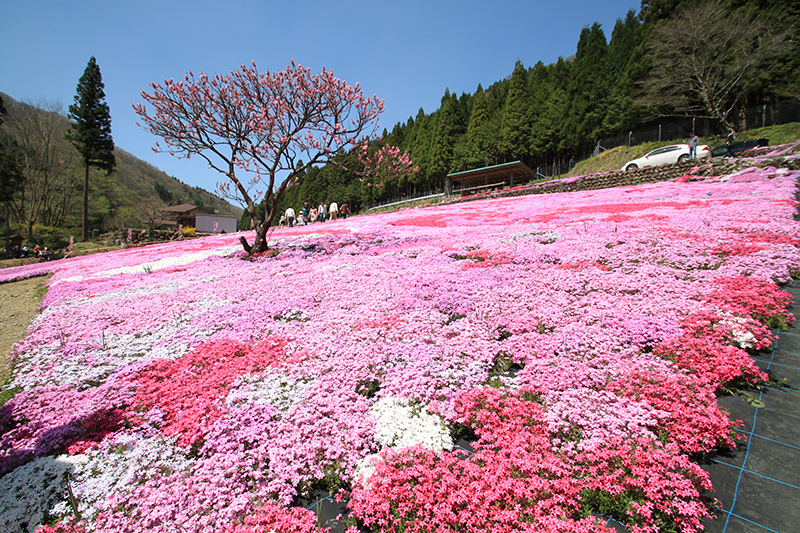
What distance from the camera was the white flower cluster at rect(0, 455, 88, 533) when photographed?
8.29 feet

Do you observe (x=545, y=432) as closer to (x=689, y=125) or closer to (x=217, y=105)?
(x=217, y=105)

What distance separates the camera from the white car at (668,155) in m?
22.2

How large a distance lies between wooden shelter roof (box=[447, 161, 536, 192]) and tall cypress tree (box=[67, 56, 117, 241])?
41434 mm

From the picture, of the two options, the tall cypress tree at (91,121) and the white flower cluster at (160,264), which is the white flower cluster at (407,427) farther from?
the tall cypress tree at (91,121)

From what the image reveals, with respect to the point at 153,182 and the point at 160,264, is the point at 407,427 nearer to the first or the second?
the point at 160,264

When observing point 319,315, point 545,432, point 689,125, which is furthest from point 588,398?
point 689,125

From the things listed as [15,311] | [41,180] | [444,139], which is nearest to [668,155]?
[15,311]

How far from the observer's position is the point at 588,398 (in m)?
3.30

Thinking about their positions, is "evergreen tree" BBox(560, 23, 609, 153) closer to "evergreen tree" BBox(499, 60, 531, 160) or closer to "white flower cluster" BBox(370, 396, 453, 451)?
"evergreen tree" BBox(499, 60, 531, 160)

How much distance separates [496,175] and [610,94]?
19146mm

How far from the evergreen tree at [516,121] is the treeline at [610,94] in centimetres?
15

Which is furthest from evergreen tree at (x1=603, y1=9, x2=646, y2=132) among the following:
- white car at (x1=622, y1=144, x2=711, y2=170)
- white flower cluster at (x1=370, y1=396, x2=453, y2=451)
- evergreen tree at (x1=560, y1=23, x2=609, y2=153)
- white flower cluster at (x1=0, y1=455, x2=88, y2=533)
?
white flower cluster at (x1=0, y1=455, x2=88, y2=533)

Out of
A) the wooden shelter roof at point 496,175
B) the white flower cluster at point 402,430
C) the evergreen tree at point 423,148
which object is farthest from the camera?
the evergreen tree at point 423,148

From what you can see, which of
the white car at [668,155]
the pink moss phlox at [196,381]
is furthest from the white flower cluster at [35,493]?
the white car at [668,155]
